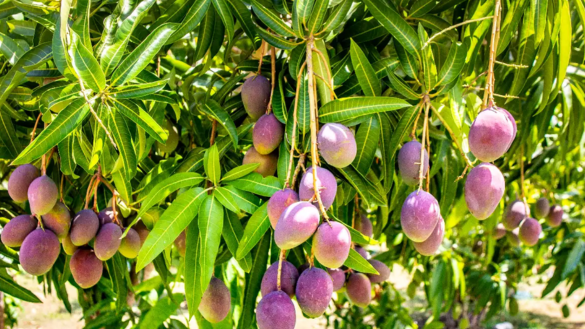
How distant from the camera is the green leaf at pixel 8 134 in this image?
3.76 ft

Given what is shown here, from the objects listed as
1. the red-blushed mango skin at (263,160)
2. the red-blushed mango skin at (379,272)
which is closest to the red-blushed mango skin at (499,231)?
the red-blushed mango skin at (379,272)

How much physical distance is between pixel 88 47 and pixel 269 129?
1.11 ft

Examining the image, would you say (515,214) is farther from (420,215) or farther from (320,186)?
(320,186)

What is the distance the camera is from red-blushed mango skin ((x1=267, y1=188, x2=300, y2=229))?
2.45 feet

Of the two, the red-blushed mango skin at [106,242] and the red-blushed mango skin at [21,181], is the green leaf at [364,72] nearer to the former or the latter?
the red-blushed mango skin at [106,242]

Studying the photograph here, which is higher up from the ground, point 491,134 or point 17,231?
point 491,134

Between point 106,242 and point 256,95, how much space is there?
42cm

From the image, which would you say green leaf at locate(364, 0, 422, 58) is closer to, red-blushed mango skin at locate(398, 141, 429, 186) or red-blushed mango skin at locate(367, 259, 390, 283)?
red-blushed mango skin at locate(398, 141, 429, 186)

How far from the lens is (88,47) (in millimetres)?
870

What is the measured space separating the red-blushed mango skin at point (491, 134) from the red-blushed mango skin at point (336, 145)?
0.19m

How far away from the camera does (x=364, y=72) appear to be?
93 centimetres

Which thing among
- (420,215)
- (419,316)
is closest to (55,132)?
(420,215)

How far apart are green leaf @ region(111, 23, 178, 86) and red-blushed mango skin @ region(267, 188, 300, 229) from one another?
0.33 metres

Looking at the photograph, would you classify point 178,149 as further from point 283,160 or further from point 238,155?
point 283,160
